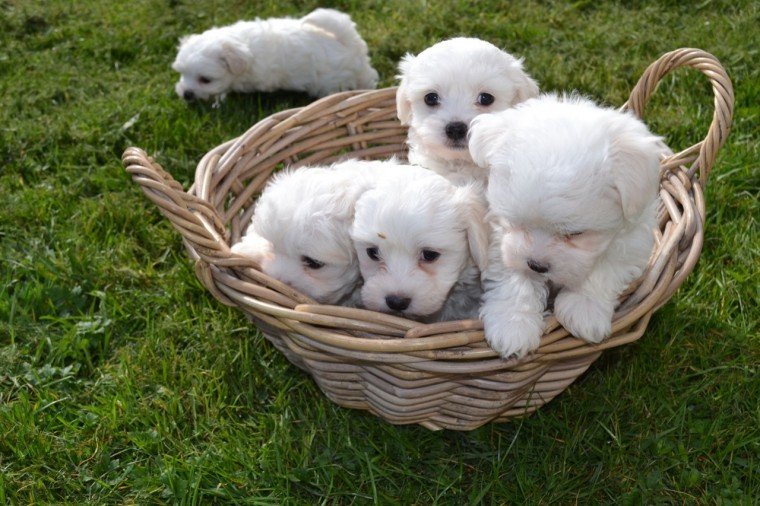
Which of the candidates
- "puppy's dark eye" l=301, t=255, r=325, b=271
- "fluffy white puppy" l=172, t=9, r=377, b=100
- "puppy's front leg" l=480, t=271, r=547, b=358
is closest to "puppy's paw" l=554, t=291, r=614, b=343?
"puppy's front leg" l=480, t=271, r=547, b=358

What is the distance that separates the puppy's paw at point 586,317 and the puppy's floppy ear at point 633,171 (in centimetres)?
35

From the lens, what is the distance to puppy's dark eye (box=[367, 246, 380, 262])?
328 cm

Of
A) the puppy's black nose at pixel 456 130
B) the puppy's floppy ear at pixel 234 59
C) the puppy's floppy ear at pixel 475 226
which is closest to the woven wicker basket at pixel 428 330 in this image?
the puppy's floppy ear at pixel 475 226

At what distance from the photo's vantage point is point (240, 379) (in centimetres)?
367

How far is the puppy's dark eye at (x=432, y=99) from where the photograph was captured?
3.96 m

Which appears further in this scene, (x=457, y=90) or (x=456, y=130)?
(x=457, y=90)

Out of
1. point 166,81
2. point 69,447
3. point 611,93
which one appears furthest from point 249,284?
point 166,81

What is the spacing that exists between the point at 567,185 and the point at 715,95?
1139mm

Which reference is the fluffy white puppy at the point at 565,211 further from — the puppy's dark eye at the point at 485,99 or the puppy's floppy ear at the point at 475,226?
the puppy's dark eye at the point at 485,99

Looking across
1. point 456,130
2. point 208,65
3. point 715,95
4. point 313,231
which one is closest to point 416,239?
point 313,231

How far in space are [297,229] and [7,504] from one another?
5.51 feet

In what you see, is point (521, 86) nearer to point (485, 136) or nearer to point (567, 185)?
point (485, 136)

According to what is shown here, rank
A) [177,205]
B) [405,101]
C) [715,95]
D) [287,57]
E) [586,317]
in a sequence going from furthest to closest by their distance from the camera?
[287,57] → [405,101] → [715,95] → [177,205] → [586,317]

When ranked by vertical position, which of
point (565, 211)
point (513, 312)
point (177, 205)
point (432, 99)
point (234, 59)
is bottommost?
point (234, 59)
